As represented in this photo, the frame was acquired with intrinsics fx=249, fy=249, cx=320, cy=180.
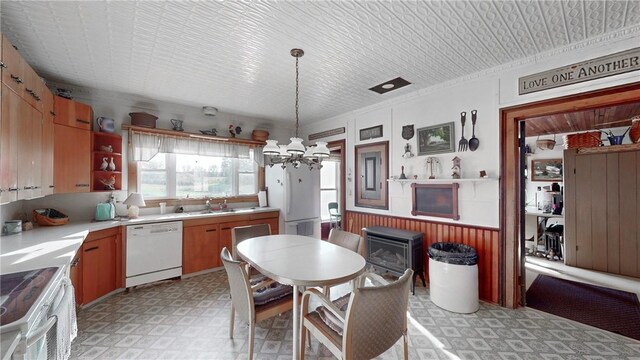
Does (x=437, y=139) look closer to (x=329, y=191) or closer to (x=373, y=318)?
(x=373, y=318)

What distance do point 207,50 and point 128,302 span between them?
3.03 metres

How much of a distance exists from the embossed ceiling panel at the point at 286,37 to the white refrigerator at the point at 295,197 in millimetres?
1879

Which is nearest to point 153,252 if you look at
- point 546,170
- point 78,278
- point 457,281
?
point 78,278

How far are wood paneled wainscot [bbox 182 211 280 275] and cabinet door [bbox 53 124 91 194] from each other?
1.31 metres

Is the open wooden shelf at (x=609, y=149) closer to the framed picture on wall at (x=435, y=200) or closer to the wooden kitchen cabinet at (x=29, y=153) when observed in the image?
the framed picture on wall at (x=435, y=200)

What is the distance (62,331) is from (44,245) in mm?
1251

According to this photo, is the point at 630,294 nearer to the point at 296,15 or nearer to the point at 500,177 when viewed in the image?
the point at 500,177

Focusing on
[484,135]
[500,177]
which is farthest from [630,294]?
[484,135]

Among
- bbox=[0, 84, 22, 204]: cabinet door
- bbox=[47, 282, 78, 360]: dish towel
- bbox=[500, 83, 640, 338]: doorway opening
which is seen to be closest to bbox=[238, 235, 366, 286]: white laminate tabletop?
bbox=[47, 282, 78, 360]: dish towel

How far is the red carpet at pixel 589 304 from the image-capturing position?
8.15 ft

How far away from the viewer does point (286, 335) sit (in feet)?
7.66

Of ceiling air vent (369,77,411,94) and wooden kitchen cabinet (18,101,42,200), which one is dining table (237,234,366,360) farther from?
ceiling air vent (369,77,411,94)

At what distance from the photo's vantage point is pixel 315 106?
421cm

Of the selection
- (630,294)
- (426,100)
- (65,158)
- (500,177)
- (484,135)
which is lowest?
(630,294)
